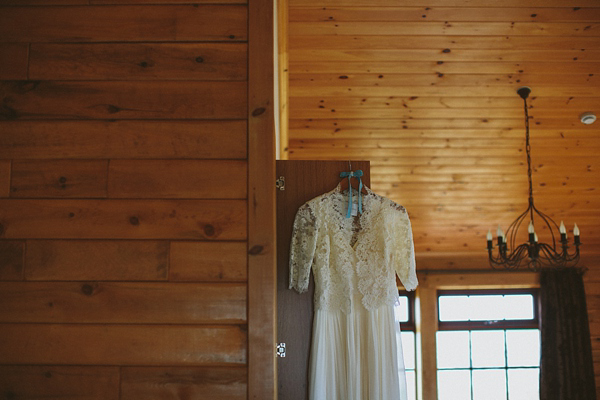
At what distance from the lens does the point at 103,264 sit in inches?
76.1

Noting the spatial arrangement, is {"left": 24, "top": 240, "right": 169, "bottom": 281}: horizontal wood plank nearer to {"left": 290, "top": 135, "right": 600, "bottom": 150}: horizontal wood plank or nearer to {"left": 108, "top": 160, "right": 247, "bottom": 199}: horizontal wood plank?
{"left": 108, "top": 160, "right": 247, "bottom": 199}: horizontal wood plank

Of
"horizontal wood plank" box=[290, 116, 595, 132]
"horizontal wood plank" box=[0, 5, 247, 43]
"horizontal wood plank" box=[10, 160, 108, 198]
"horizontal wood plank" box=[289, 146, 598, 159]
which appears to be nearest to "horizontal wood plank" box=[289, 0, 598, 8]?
"horizontal wood plank" box=[290, 116, 595, 132]

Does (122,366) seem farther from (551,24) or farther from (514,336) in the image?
(514,336)

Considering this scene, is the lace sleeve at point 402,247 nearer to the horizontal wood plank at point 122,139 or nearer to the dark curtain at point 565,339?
the horizontal wood plank at point 122,139

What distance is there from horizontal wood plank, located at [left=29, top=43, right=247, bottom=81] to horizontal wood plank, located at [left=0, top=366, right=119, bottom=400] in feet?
3.15

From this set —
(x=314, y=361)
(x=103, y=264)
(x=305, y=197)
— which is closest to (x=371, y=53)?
(x=305, y=197)

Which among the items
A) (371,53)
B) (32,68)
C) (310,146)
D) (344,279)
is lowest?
(344,279)

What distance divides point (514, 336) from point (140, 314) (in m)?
4.79

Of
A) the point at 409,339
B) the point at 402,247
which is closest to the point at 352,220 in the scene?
the point at 402,247

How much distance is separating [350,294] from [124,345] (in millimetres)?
1065

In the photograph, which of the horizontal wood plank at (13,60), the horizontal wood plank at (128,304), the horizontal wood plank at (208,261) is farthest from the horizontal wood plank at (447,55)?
the horizontal wood plank at (128,304)

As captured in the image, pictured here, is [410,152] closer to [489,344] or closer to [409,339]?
[409,339]

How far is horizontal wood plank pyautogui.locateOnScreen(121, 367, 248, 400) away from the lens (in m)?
1.88

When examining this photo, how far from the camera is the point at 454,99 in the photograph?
4.14 metres
